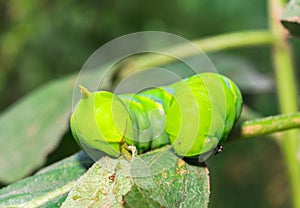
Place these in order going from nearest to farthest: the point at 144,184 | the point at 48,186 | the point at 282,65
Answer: the point at 144,184 < the point at 48,186 < the point at 282,65

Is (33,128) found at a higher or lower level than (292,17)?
lower

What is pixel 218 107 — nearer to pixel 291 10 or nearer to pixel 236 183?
pixel 291 10

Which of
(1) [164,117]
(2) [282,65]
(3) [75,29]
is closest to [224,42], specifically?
(2) [282,65]

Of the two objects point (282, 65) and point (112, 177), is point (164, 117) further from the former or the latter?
point (282, 65)

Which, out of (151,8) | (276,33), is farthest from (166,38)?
(276,33)

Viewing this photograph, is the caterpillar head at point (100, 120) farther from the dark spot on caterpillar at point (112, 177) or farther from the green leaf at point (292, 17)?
the green leaf at point (292, 17)

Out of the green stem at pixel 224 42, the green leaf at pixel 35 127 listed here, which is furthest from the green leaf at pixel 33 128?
the green stem at pixel 224 42
